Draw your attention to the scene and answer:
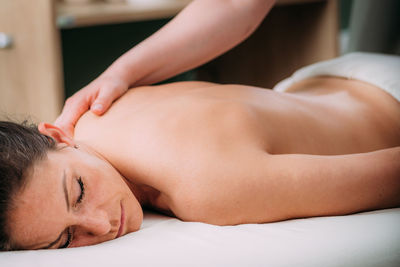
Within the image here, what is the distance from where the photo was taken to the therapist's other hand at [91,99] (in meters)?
1.06

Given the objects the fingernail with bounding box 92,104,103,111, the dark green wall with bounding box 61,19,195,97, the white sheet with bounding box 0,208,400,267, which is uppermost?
the fingernail with bounding box 92,104,103,111

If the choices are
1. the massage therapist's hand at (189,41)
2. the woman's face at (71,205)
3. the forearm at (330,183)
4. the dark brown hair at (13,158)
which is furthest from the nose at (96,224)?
the massage therapist's hand at (189,41)

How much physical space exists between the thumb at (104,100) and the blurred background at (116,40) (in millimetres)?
667

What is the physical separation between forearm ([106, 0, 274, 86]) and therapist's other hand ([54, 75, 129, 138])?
58 mm

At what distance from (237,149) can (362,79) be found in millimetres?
572

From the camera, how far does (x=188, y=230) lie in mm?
784

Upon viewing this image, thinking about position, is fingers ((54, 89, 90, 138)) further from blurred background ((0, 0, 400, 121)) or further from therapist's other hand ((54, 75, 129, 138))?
blurred background ((0, 0, 400, 121))

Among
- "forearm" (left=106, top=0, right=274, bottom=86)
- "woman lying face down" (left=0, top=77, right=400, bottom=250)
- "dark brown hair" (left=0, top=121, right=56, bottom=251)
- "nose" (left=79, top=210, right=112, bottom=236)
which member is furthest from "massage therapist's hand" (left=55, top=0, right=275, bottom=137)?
"nose" (left=79, top=210, right=112, bottom=236)

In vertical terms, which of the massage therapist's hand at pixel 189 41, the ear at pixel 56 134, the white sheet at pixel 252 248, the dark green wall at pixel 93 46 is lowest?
the dark green wall at pixel 93 46

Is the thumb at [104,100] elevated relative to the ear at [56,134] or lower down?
elevated

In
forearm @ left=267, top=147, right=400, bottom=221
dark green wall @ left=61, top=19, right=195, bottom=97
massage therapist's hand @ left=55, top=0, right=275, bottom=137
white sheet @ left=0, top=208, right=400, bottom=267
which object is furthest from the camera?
dark green wall @ left=61, top=19, right=195, bottom=97

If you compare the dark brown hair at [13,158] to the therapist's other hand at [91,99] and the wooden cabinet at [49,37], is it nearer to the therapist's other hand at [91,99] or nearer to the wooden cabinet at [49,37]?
the therapist's other hand at [91,99]

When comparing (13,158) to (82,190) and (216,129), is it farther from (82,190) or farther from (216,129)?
(216,129)

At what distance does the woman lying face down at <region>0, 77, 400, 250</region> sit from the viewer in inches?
28.9
